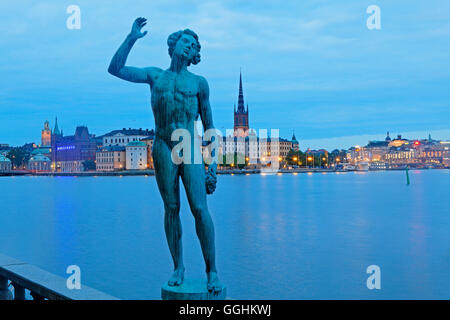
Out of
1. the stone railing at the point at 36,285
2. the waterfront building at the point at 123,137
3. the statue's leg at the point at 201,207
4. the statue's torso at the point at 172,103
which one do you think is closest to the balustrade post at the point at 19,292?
the stone railing at the point at 36,285

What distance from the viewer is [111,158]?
15812cm

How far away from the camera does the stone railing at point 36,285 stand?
4.57 m

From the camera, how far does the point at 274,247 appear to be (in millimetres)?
24109

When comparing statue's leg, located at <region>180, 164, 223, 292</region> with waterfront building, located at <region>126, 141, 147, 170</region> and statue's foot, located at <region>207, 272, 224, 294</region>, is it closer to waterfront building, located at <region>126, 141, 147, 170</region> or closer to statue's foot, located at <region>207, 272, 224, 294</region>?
statue's foot, located at <region>207, 272, 224, 294</region>

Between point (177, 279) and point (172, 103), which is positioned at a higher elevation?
point (172, 103)

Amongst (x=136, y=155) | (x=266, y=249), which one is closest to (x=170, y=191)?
(x=266, y=249)

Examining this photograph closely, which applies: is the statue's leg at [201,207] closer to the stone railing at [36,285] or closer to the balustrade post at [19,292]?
the stone railing at [36,285]

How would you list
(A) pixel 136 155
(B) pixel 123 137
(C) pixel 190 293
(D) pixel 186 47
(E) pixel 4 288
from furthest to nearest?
1. (B) pixel 123 137
2. (A) pixel 136 155
3. (E) pixel 4 288
4. (D) pixel 186 47
5. (C) pixel 190 293

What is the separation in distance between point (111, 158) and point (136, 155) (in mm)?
11074

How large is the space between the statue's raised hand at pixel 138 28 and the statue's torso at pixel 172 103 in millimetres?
435

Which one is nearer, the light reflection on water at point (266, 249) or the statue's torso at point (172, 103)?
the statue's torso at point (172, 103)

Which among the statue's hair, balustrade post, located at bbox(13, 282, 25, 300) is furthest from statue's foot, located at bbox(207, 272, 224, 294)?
the statue's hair

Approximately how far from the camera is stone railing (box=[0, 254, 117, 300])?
4.57m

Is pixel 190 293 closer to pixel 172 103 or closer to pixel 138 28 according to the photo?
pixel 172 103
